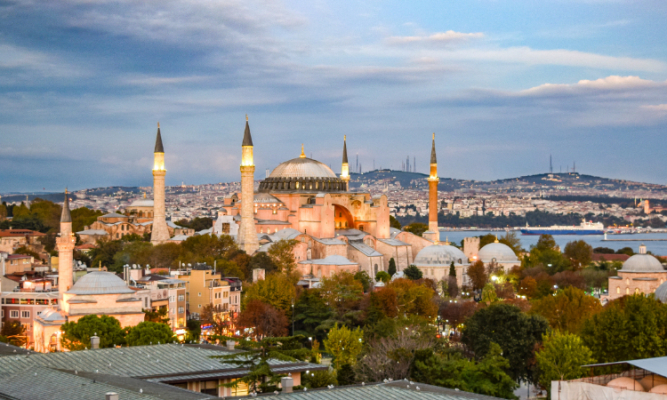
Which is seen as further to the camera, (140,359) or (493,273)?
(493,273)

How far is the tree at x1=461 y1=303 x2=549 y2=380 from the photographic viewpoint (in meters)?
26.4

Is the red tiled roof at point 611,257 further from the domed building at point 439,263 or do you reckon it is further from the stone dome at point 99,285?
the stone dome at point 99,285

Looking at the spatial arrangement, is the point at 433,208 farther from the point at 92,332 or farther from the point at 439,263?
the point at 92,332

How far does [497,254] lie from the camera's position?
52.9 metres

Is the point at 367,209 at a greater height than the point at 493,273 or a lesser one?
greater

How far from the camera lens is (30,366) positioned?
52.6 feet

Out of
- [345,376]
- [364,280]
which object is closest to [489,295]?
[364,280]

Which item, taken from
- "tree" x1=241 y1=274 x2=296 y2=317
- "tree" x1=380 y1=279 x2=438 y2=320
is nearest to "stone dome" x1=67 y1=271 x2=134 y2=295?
"tree" x1=241 y1=274 x2=296 y2=317

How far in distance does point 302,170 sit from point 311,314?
858 inches

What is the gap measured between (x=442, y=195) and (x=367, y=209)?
147 meters

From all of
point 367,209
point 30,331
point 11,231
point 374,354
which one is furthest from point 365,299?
point 11,231

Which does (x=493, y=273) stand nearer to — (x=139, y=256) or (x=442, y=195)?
(x=139, y=256)

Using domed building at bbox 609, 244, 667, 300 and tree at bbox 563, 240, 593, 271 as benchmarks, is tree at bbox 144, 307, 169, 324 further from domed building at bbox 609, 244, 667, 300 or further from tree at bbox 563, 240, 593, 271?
tree at bbox 563, 240, 593, 271

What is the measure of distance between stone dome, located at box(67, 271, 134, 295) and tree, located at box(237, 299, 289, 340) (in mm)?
4208
